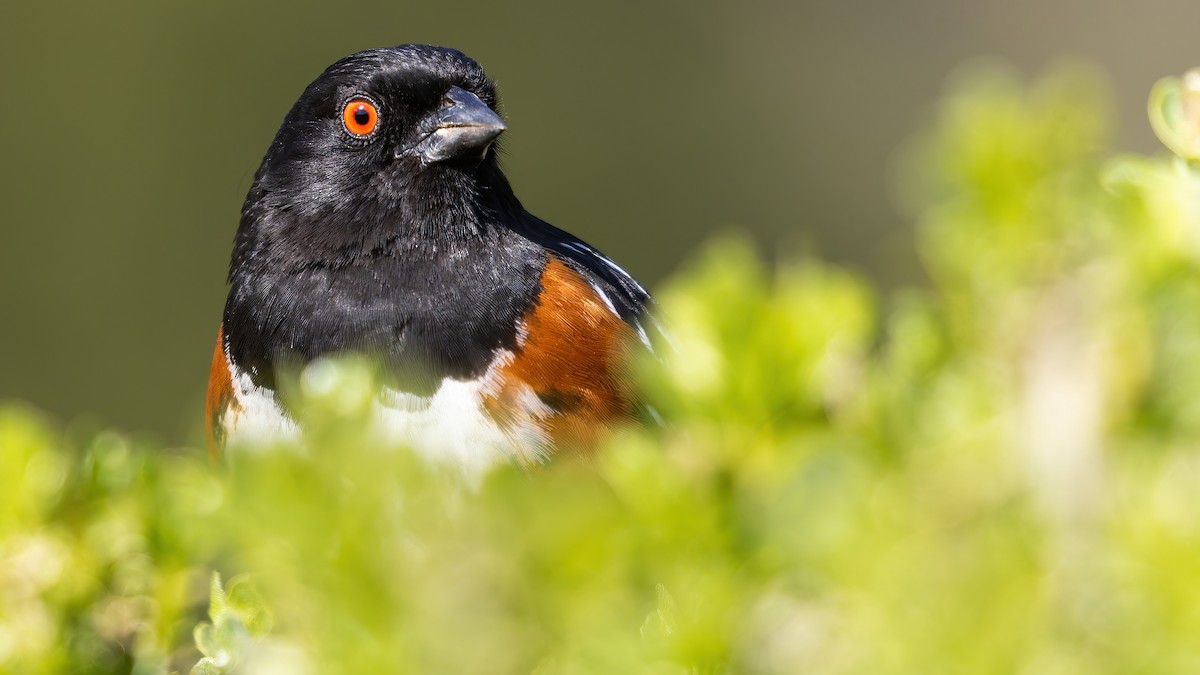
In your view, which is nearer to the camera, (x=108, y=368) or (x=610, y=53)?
(x=108, y=368)

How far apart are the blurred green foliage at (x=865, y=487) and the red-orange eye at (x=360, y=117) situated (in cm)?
178

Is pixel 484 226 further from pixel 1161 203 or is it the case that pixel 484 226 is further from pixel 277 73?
pixel 277 73

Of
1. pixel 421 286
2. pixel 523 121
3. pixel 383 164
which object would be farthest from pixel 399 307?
pixel 523 121

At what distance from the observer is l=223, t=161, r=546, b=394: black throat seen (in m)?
2.30

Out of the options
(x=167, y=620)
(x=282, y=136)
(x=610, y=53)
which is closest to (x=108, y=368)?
(x=610, y=53)

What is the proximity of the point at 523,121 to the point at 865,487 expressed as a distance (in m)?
7.49

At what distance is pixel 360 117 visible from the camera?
2.61 meters

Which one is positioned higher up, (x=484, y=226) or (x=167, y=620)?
(x=484, y=226)

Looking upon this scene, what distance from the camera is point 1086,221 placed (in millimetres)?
791

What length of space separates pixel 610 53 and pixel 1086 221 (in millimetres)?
7743

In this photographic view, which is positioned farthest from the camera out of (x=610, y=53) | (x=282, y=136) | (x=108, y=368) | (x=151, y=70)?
(x=610, y=53)

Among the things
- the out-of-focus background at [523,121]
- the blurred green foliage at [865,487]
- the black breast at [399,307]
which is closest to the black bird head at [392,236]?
the black breast at [399,307]

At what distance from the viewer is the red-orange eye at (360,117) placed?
260 cm

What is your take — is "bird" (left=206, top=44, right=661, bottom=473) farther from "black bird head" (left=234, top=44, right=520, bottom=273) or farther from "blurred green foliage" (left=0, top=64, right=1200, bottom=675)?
"blurred green foliage" (left=0, top=64, right=1200, bottom=675)
